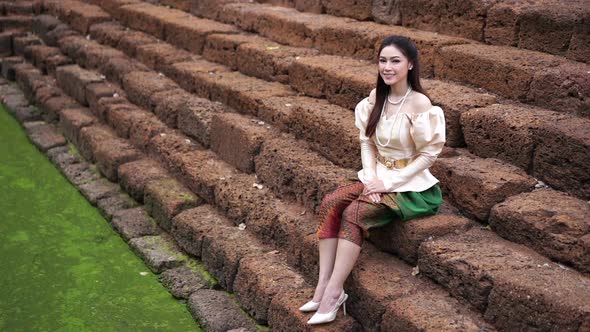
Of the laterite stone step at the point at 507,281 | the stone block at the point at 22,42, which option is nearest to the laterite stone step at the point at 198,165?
the laterite stone step at the point at 507,281

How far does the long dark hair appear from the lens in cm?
407

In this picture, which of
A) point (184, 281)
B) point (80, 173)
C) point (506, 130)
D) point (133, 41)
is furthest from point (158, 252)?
point (133, 41)

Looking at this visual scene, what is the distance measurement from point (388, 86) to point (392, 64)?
0.19m

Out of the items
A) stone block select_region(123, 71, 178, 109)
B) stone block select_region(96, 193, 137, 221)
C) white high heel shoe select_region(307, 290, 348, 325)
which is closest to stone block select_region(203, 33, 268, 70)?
stone block select_region(123, 71, 178, 109)

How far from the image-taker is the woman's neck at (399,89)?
164 inches

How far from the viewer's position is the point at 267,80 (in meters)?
6.59

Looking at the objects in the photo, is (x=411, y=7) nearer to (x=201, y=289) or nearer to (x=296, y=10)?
(x=296, y=10)

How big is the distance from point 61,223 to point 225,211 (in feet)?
4.84

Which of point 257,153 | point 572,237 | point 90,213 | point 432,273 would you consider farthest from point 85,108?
point 572,237

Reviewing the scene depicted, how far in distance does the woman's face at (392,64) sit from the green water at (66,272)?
1.95m

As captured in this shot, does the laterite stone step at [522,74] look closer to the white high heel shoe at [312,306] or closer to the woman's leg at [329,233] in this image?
the woman's leg at [329,233]

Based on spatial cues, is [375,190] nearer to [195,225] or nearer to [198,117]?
[195,225]

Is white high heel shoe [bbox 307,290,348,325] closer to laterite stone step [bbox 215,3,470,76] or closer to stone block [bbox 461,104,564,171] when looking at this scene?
stone block [bbox 461,104,564,171]

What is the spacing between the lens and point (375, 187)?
13.4 ft
